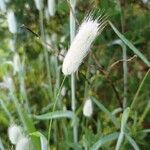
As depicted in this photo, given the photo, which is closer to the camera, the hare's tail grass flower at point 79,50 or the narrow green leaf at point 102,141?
the hare's tail grass flower at point 79,50

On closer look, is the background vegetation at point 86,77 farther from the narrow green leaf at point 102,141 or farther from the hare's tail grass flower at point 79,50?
the hare's tail grass flower at point 79,50

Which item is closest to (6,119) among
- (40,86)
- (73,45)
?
(40,86)

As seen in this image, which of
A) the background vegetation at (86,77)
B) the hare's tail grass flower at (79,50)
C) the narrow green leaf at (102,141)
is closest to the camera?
the hare's tail grass flower at (79,50)

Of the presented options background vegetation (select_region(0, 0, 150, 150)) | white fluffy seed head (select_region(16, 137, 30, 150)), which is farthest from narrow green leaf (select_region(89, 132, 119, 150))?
white fluffy seed head (select_region(16, 137, 30, 150))

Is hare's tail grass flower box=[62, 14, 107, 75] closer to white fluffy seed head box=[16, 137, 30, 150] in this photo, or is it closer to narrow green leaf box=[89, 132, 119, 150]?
white fluffy seed head box=[16, 137, 30, 150]

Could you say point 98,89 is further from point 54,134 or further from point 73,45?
point 73,45

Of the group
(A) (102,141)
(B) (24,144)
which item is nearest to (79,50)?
(B) (24,144)

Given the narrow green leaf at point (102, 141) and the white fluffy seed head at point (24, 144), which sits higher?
the white fluffy seed head at point (24, 144)

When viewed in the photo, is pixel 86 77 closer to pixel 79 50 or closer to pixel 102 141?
pixel 102 141

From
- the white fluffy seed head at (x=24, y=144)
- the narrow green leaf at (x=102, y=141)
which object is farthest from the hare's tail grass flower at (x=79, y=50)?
the narrow green leaf at (x=102, y=141)
